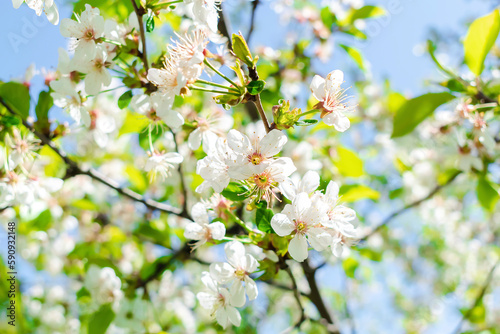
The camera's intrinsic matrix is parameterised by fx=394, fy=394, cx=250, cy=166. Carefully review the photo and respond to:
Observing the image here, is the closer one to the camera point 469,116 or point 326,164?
point 469,116

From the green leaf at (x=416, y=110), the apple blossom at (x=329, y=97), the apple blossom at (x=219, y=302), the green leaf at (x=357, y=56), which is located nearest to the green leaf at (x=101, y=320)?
the apple blossom at (x=219, y=302)

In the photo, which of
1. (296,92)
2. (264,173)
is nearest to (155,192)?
(296,92)

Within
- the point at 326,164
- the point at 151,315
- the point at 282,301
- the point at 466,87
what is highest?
the point at 466,87

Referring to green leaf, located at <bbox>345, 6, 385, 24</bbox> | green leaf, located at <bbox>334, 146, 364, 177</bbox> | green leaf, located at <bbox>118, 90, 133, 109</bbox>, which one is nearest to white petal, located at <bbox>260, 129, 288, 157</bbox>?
green leaf, located at <bbox>118, 90, 133, 109</bbox>

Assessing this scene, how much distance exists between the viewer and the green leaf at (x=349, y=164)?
194cm

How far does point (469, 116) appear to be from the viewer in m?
1.43

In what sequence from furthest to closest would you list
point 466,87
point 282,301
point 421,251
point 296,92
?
point 421,251
point 282,301
point 296,92
point 466,87

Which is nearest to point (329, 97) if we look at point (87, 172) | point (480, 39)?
point (480, 39)

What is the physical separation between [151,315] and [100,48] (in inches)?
58.2

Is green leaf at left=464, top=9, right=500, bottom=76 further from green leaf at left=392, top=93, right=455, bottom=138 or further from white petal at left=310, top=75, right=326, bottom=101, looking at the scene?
white petal at left=310, top=75, right=326, bottom=101

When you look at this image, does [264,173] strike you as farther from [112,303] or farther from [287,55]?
[287,55]

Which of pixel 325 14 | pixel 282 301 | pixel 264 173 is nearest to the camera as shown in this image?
pixel 264 173

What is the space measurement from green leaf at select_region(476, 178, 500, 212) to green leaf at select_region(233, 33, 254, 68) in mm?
1330

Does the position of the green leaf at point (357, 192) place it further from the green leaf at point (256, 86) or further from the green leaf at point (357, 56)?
the green leaf at point (256, 86)
